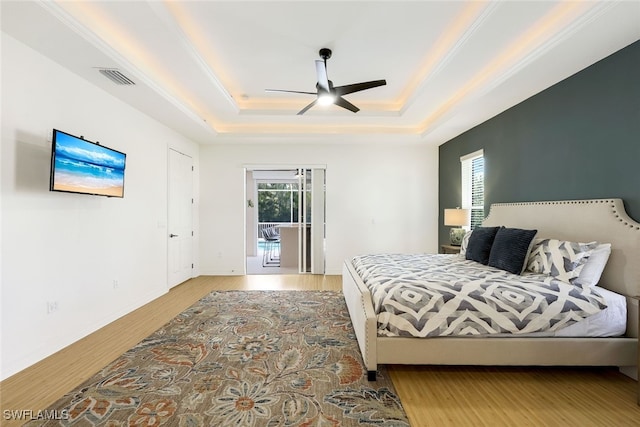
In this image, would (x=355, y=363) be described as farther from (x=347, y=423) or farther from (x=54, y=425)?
(x=54, y=425)

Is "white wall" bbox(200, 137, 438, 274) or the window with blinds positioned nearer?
the window with blinds

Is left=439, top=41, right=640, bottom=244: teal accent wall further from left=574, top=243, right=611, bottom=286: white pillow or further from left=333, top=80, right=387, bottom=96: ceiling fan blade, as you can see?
left=333, top=80, right=387, bottom=96: ceiling fan blade

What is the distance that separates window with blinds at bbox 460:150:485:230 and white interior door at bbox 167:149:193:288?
4.96 metres

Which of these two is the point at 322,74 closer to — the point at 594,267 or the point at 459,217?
the point at 594,267

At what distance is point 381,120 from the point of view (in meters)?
5.12

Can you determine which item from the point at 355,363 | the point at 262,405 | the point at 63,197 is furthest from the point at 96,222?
the point at 355,363

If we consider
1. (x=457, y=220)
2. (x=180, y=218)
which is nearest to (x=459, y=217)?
(x=457, y=220)

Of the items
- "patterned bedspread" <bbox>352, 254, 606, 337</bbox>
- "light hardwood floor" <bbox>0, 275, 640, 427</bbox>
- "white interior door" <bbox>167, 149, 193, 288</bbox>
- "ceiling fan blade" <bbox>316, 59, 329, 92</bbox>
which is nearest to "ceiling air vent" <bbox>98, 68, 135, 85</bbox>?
"white interior door" <bbox>167, 149, 193, 288</bbox>

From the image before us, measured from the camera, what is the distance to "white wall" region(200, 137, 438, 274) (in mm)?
5945

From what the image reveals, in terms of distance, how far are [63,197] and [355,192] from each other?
4542 mm

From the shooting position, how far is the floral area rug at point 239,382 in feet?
6.00

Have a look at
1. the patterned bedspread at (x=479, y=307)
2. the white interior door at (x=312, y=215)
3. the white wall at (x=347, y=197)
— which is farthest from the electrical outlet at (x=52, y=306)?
the white interior door at (x=312, y=215)

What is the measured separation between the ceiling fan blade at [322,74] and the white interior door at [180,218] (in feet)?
10.1

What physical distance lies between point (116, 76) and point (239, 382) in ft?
10.4
